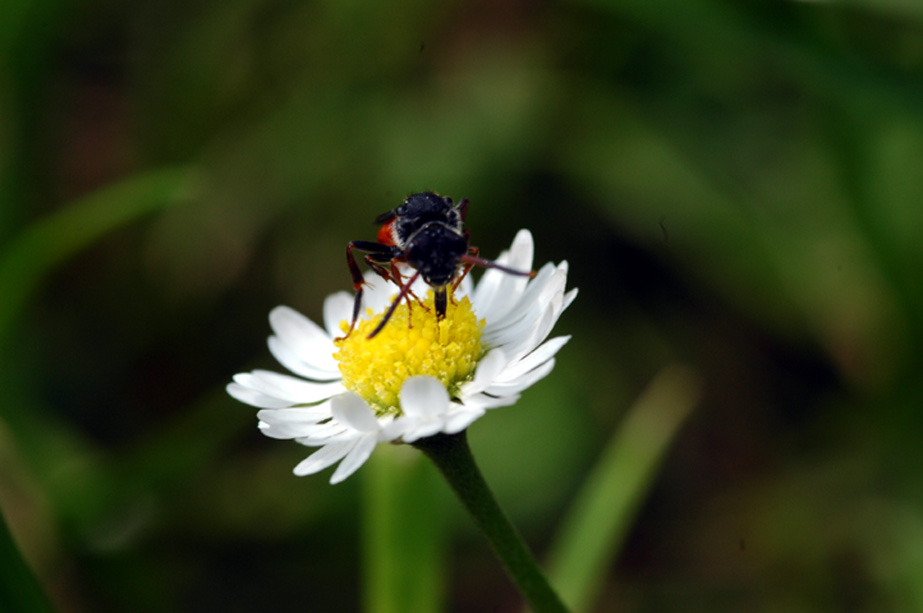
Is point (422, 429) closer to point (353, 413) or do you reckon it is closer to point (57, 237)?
point (353, 413)

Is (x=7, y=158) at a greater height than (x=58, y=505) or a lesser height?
greater

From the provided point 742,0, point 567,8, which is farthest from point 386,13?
point 742,0

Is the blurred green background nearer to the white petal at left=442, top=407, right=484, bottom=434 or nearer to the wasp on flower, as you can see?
the wasp on flower

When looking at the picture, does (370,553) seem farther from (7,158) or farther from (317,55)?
(317,55)

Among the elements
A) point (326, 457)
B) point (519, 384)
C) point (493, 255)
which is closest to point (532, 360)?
point (519, 384)

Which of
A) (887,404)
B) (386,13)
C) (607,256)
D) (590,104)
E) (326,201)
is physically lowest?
(887,404)

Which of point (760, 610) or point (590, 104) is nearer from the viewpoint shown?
point (760, 610)

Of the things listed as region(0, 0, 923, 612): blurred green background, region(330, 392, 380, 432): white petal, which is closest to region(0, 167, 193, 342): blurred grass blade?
region(0, 0, 923, 612): blurred green background
